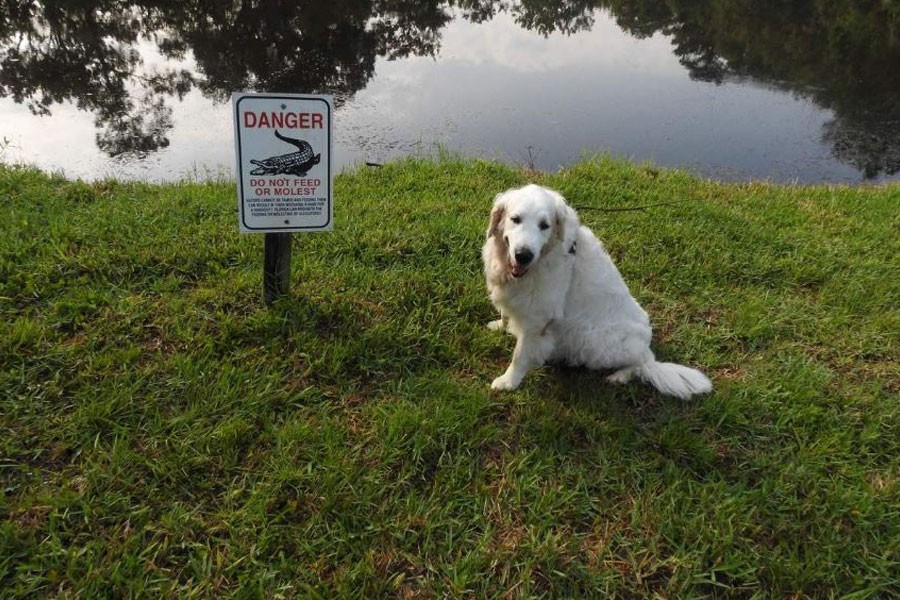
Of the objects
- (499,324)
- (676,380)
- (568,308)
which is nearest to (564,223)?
(568,308)

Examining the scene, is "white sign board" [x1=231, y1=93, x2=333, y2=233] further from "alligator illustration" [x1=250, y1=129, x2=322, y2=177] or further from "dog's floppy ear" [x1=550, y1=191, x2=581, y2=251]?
"dog's floppy ear" [x1=550, y1=191, x2=581, y2=251]

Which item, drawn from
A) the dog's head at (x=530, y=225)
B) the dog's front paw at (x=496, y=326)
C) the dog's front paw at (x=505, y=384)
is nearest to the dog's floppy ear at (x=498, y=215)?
the dog's head at (x=530, y=225)

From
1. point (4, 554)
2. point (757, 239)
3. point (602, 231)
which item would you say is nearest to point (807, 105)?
point (757, 239)

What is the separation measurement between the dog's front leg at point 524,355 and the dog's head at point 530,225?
0.40 meters

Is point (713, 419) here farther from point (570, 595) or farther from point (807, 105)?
point (807, 105)

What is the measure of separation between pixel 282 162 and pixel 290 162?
0.14 ft

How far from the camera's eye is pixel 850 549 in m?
2.44

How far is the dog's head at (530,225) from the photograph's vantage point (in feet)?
9.25

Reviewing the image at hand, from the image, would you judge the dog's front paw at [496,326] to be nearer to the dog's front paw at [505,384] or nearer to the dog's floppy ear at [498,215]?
the dog's front paw at [505,384]

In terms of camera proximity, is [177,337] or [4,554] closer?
[4,554]

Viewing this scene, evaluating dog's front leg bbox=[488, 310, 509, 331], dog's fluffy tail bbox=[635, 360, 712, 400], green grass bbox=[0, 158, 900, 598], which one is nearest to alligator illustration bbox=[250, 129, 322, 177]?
green grass bbox=[0, 158, 900, 598]

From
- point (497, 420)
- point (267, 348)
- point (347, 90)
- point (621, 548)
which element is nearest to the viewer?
point (621, 548)

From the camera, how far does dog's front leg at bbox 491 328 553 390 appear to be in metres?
3.18

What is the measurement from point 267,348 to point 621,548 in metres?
2.14
